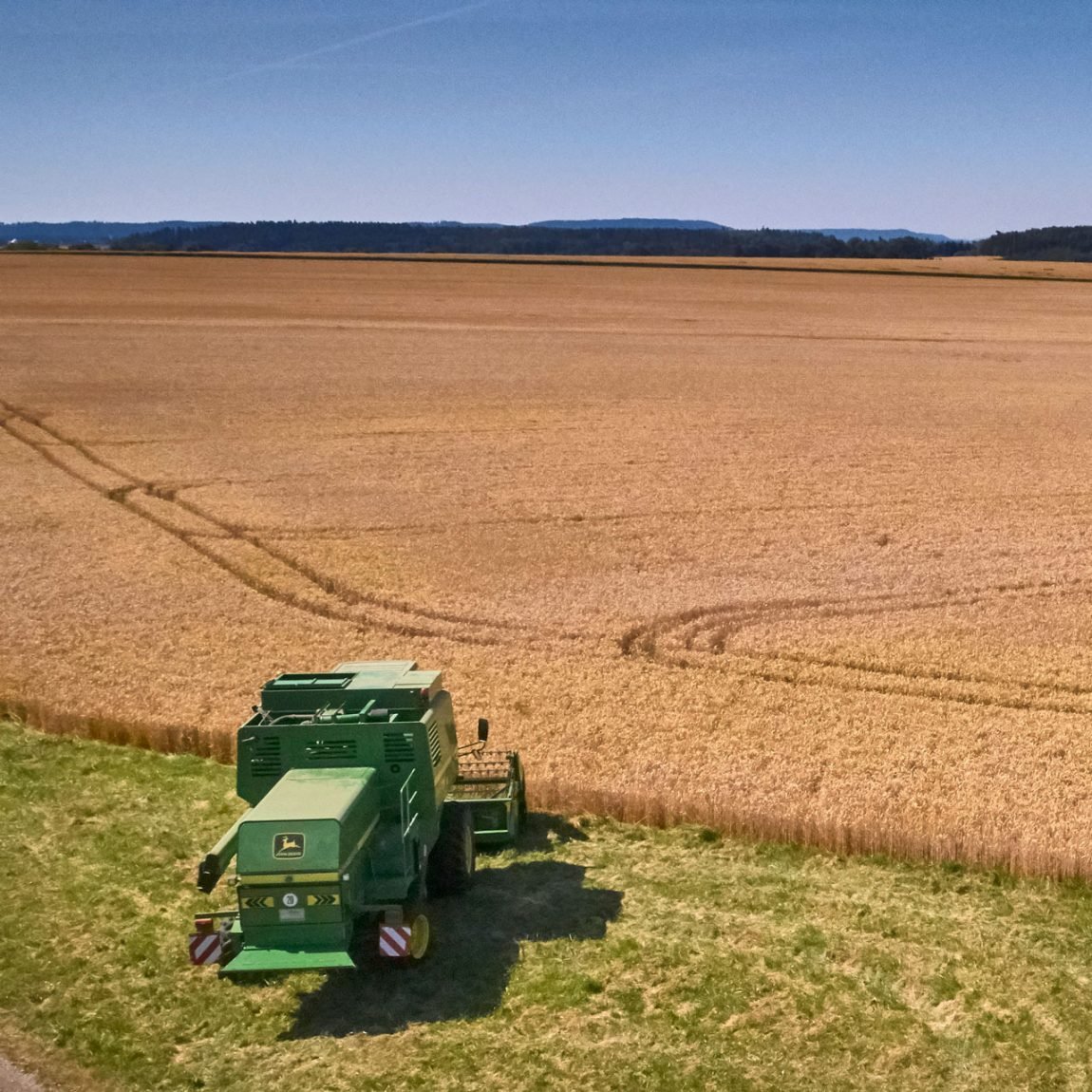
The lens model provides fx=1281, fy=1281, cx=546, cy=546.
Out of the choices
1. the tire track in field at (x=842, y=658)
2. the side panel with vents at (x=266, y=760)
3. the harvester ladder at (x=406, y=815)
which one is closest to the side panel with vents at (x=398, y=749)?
the harvester ladder at (x=406, y=815)

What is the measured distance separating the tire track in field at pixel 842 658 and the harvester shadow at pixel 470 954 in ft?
21.7

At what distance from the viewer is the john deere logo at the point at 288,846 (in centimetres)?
893

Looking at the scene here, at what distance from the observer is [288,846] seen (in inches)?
353

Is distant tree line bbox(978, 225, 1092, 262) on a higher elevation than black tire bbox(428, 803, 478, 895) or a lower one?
higher

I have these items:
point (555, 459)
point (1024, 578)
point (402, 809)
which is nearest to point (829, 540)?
point (1024, 578)

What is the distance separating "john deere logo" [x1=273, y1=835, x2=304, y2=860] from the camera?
8930 millimetres

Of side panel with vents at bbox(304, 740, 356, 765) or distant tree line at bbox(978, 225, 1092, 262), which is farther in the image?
distant tree line at bbox(978, 225, 1092, 262)

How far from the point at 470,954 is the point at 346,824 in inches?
72.9

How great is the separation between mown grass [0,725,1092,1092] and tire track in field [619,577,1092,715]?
5283mm

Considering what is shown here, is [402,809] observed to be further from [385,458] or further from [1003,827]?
[385,458]

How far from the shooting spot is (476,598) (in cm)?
2150

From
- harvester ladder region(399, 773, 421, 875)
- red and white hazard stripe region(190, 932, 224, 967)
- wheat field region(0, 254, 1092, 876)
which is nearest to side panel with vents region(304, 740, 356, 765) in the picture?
harvester ladder region(399, 773, 421, 875)

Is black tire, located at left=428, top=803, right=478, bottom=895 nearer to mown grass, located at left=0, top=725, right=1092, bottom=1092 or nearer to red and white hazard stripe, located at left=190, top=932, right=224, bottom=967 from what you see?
mown grass, located at left=0, top=725, right=1092, bottom=1092

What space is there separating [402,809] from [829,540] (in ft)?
53.5
